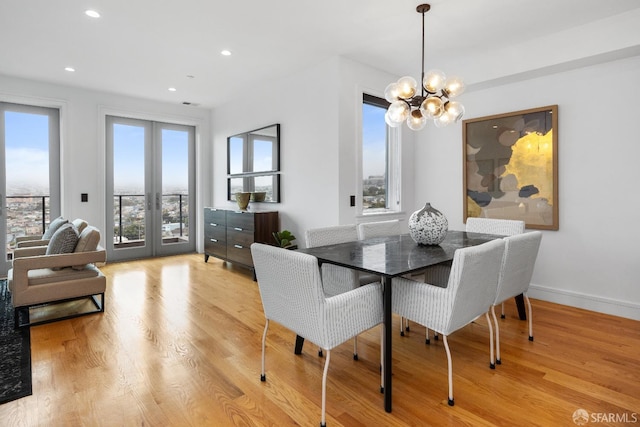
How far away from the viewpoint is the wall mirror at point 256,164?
187 inches

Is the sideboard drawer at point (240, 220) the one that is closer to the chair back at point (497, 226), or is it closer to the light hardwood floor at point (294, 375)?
the light hardwood floor at point (294, 375)

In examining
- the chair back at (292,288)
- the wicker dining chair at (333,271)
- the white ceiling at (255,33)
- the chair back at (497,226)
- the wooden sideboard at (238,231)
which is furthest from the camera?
the wooden sideboard at (238,231)

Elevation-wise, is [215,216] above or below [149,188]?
below

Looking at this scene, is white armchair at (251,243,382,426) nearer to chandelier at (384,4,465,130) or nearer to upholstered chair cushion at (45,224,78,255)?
chandelier at (384,4,465,130)

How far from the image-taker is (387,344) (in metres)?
1.80

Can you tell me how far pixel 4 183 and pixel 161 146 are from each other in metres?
2.11

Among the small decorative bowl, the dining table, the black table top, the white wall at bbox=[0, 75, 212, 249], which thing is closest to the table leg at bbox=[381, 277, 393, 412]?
the dining table

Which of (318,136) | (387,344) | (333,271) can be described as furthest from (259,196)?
(387,344)

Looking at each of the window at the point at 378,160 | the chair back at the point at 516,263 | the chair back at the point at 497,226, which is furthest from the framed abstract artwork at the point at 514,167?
the chair back at the point at 516,263

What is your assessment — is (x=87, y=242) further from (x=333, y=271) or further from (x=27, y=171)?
(x=27, y=171)

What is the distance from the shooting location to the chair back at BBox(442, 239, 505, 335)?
1766 mm

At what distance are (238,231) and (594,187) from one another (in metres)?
3.94

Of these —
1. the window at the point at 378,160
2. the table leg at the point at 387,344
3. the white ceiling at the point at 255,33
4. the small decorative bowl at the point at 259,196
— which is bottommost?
the table leg at the point at 387,344

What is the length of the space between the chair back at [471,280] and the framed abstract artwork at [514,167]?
1.99 metres
